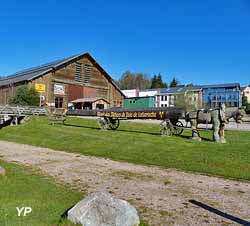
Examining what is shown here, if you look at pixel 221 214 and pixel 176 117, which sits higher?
pixel 176 117

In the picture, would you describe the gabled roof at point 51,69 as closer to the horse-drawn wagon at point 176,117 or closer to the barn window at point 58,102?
the barn window at point 58,102

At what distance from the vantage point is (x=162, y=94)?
76500mm

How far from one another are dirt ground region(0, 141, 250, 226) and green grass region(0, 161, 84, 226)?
546 mm

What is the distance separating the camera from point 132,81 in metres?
114

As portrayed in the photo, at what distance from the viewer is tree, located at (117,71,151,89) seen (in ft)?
371

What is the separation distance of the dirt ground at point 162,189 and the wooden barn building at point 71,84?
31.5 m

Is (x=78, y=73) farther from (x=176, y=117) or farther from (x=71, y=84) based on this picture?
(x=176, y=117)

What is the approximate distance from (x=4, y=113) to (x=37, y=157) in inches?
767

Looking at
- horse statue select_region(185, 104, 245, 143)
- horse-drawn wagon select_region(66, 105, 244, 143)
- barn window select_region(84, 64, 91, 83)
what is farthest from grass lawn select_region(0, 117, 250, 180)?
barn window select_region(84, 64, 91, 83)

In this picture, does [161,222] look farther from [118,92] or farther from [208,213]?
[118,92]

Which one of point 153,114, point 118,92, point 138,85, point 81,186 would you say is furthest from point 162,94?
point 81,186

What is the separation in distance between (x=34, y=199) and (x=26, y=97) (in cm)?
3393

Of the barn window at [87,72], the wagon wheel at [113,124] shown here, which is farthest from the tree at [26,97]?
the wagon wheel at [113,124]

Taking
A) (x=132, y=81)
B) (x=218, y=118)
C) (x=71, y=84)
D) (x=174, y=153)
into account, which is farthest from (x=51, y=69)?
(x=132, y=81)
